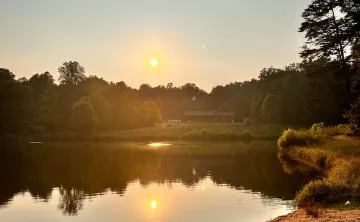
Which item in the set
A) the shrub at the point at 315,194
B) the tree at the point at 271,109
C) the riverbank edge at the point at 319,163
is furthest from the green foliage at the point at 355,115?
the tree at the point at 271,109

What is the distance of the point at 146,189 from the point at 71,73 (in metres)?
97.5

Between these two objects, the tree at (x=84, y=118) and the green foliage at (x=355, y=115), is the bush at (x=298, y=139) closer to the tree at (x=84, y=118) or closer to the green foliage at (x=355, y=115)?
the green foliage at (x=355, y=115)

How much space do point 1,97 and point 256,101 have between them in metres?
61.3

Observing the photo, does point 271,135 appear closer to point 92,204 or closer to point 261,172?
point 261,172

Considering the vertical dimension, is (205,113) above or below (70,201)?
above

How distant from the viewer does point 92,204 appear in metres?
22.0

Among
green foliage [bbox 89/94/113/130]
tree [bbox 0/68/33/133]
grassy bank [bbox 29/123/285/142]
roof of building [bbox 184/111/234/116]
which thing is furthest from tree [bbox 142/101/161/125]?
roof of building [bbox 184/111/234/116]

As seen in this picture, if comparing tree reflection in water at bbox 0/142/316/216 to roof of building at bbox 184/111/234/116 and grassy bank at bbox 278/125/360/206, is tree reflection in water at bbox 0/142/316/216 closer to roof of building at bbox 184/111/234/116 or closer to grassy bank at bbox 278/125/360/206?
grassy bank at bbox 278/125/360/206

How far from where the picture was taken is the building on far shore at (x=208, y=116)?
135250 millimetres

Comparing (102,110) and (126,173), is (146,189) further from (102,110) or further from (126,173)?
(102,110)

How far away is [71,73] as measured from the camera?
117812 mm

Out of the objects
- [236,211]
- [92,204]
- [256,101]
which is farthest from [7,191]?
[256,101]

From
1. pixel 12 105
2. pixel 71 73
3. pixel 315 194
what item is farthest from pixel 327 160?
pixel 71 73

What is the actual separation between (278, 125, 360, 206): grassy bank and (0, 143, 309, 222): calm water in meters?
1.65
